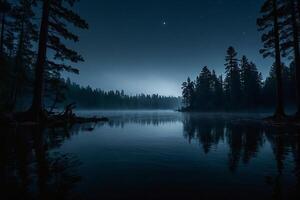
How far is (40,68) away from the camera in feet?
48.6

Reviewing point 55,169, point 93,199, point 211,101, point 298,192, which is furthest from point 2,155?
point 211,101

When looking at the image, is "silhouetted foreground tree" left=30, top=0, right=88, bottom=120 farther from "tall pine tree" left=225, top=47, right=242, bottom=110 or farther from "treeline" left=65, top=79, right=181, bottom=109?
"treeline" left=65, top=79, right=181, bottom=109

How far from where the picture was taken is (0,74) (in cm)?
1452

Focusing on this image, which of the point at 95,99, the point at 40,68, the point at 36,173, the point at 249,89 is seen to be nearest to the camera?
the point at 36,173

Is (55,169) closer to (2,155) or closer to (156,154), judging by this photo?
(2,155)

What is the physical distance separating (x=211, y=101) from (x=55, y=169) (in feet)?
242

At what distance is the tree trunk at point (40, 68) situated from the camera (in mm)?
14250

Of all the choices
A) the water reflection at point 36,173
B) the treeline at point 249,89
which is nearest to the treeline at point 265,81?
the treeline at point 249,89

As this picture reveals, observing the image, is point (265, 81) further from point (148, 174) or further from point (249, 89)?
point (148, 174)

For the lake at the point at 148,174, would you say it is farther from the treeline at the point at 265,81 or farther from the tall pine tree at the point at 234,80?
the tall pine tree at the point at 234,80

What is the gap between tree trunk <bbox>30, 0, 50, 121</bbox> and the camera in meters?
14.2

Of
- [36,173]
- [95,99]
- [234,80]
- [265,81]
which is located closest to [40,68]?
[36,173]

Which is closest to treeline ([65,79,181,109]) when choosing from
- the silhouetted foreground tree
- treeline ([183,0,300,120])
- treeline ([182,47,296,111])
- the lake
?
treeline ([183,0,300,120])

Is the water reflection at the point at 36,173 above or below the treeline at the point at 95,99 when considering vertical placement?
below
